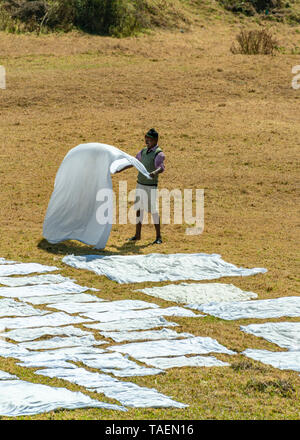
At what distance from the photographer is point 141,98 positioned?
65.7 ft

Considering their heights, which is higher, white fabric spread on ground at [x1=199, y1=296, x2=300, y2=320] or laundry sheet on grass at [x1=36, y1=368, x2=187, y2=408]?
white fabric spread on ground at [x1=199, y1=296, x2=300, y2=320]

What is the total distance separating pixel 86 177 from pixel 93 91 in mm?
9831

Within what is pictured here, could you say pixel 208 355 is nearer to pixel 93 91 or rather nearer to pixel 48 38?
pixel 93 91

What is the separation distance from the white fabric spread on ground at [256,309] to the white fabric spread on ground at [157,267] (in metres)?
1.21

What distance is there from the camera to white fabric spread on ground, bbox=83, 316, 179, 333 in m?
7.00

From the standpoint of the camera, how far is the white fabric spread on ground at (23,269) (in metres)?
9.15

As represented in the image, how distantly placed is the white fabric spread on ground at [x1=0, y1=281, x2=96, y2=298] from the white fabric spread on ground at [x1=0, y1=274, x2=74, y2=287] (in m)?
0.15

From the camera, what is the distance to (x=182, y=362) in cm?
610

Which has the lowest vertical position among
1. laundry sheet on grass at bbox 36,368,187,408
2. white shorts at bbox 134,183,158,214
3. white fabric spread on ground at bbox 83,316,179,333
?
laundry sheet on grass at bbox 36,368,187,408

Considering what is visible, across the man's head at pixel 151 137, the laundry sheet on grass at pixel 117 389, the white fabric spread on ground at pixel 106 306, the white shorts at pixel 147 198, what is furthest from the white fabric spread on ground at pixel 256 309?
the man's head at pixel 151 137

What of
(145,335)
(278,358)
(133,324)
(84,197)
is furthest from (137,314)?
(84,197)

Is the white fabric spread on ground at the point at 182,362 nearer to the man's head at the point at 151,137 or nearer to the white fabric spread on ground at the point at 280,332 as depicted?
the white fabric spread on ground at the point at 280,332

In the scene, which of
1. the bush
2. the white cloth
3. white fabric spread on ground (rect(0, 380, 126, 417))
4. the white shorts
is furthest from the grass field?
the bush

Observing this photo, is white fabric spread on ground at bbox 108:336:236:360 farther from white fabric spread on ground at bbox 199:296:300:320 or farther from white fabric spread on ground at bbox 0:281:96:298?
white fabric spread on ground at bbox 0:281:96:298
